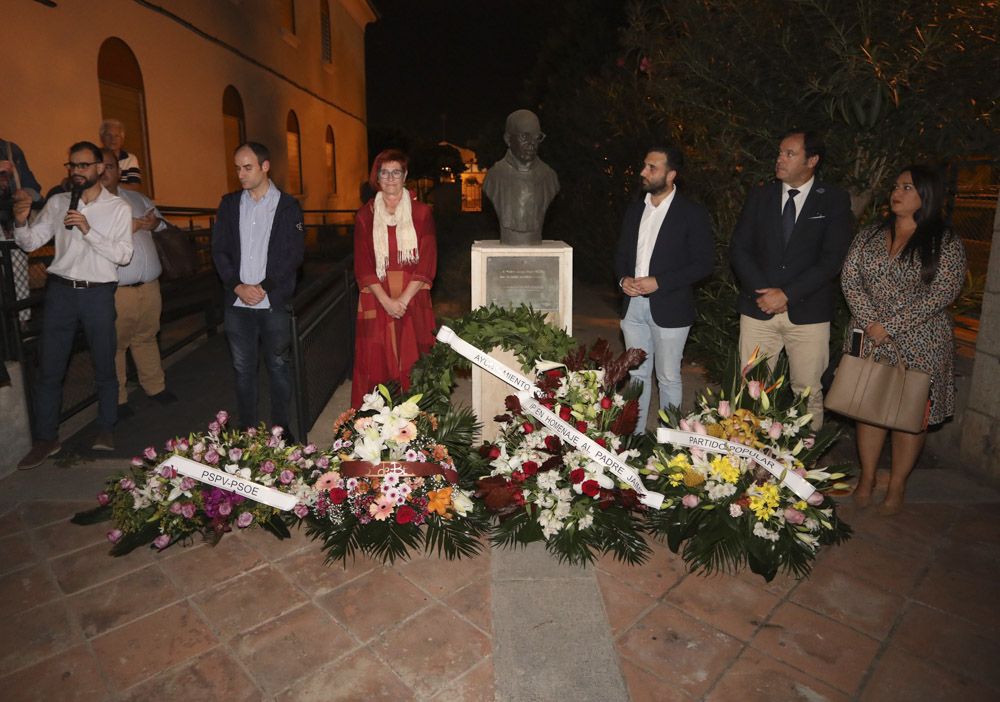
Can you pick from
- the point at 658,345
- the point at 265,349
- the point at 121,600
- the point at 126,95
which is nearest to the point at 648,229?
the point at 658,345

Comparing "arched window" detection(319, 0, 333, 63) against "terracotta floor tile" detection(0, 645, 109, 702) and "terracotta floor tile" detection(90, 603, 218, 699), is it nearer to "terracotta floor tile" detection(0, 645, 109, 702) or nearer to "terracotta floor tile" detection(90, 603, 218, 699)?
"terracotta floor tile" detection(90, 603, 218, 699)

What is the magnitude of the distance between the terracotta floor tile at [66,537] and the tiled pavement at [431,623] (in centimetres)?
1

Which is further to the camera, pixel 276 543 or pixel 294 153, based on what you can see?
pixel 294 153

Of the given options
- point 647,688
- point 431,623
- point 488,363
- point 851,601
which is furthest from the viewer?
point 488,363

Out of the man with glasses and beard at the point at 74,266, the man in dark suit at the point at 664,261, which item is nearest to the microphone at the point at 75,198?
the man with glasses and beard at the point at 74,266

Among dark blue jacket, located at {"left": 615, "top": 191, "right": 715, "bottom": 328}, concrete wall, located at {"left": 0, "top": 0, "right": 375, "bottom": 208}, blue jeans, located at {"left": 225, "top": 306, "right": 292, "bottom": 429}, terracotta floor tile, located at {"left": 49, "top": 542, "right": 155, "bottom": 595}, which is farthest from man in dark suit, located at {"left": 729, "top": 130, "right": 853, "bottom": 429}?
concrete wall, located at {"left": 0, "top": 0, "right": 375, "bottom": 208}

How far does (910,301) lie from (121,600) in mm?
3967

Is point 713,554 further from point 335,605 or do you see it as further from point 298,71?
point 298,71

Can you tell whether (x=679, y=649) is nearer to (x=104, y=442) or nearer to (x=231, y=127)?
(x=104, y=442)

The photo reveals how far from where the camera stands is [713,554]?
124 inches

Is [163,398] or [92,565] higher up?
[163,398]

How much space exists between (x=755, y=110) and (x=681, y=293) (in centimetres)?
208

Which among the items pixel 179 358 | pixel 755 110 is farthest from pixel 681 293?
pixel 179 358

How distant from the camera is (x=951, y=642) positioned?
2.64m
